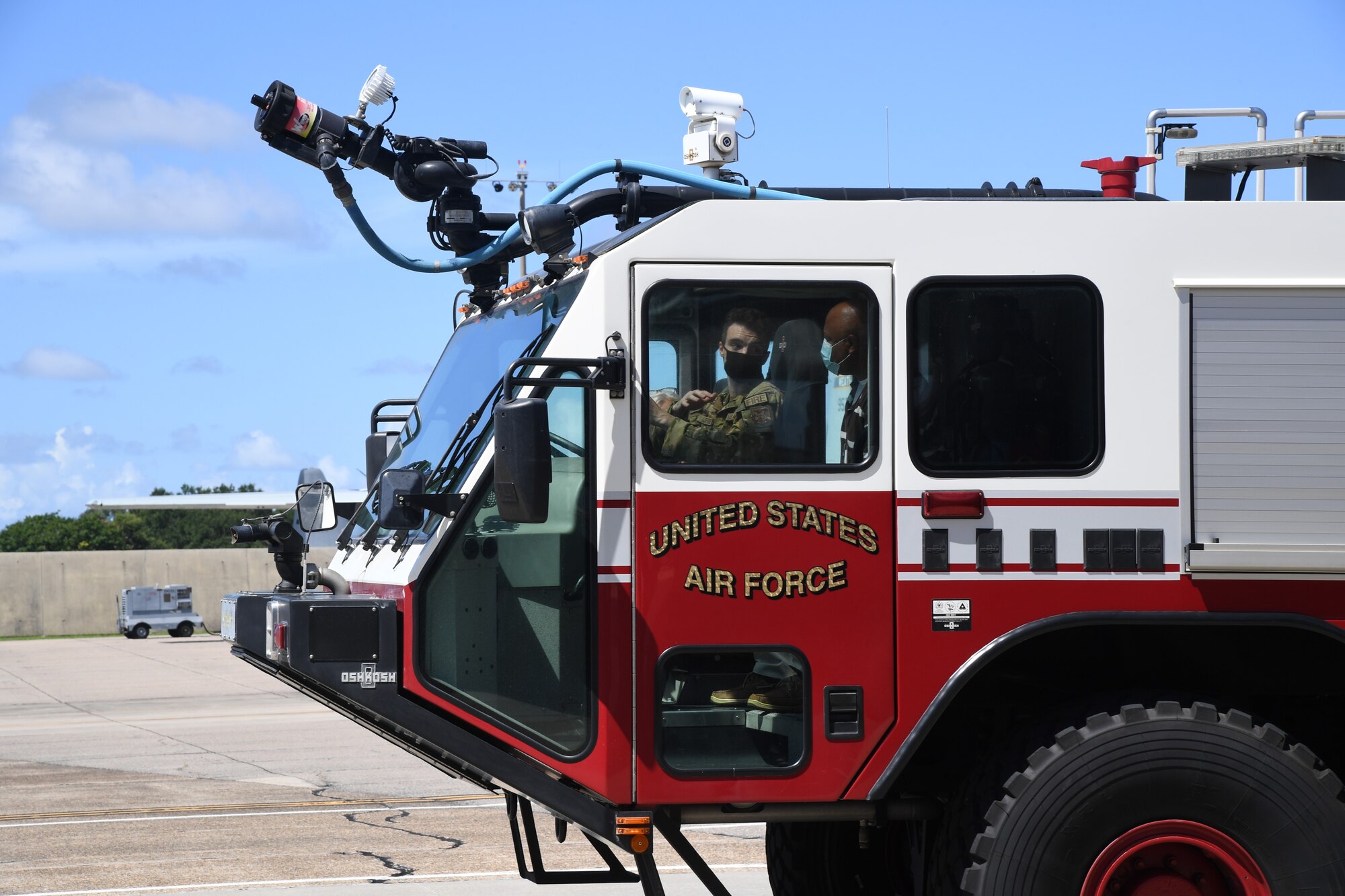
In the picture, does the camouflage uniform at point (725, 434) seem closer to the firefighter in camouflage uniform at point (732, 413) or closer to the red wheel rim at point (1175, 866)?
the firefighter in camouflage uniform at point (732, 413)

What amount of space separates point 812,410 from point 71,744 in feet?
43.5

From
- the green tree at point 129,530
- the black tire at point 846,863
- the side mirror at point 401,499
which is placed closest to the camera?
the side mirror at point 401,499

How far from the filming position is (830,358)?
15.9ft

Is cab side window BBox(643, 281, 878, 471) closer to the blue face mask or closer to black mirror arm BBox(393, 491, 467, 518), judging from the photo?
the blue face mask

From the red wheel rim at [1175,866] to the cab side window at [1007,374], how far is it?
3.99 ft

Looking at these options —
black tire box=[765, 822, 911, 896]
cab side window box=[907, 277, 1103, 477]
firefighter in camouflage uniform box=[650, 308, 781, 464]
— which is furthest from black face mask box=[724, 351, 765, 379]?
black tire box=[765, 822, 911, 896]

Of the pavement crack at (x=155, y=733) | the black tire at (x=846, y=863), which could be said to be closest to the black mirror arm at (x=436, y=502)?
the black tire at (x=846, y=863)

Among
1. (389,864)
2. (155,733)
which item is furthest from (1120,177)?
(155,733)

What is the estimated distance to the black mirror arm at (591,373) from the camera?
15.3 ft

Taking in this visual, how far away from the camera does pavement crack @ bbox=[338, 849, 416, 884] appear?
8.43m

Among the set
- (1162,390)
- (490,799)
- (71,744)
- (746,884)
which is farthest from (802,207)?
(71,744)

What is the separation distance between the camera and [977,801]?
480cm

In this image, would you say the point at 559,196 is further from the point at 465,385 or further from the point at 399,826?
the point at 399,826

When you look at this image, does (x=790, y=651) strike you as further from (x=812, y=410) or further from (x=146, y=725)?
(x=146, y=725)
